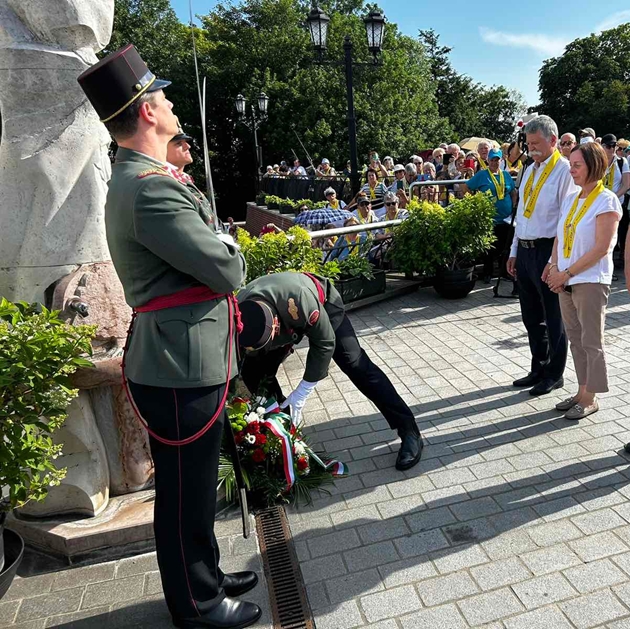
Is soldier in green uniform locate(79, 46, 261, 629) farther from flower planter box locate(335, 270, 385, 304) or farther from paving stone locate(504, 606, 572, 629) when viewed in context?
flower planter box locate(335, 270, 385, 304)

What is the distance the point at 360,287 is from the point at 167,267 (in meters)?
5.66

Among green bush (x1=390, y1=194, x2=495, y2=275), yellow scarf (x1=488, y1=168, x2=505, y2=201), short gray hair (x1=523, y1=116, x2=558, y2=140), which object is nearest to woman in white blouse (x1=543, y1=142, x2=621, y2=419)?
short gray hair (x1=523, y1=116, x2=558, y2=140)

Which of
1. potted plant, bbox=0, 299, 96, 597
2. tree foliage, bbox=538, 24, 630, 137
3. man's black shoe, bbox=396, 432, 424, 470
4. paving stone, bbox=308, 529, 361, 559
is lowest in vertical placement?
paving stone, bbox=308, 529, 361, 559

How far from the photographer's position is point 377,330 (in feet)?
22.3

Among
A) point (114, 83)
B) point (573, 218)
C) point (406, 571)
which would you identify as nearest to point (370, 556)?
Result: point (406, 571)

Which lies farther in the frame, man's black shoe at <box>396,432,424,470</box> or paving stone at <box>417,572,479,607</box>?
man's black shoe at <box>396,432,424,470</box>

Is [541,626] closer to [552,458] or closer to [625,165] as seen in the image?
[552,458]

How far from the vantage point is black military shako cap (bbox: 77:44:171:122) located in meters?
1.98

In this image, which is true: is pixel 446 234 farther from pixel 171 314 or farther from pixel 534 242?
pixel 171 314

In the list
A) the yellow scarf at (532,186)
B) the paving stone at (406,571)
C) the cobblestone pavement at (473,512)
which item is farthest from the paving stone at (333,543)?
the yellow scarf at (532,186)

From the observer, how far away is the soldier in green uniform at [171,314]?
6.53 feet

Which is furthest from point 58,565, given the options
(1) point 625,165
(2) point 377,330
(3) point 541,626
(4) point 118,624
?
(1) point 625,165

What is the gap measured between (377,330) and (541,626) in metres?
4.58

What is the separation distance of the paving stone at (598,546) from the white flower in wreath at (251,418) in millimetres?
1894
